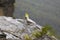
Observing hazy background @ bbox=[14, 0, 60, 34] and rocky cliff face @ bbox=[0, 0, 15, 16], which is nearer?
rocky cliff face @ bbox=[0, 0, 15, 16]

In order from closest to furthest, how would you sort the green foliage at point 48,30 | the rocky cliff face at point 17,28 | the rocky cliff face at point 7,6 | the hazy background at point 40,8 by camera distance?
the green foliage at point 48,30 < the rocky cliff face at point 17,28 < the rocky cliff face at point 7,6 < the hazy background at point 40,8

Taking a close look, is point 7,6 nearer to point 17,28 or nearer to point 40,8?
point 40,8

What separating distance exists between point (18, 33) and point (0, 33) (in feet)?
0.98

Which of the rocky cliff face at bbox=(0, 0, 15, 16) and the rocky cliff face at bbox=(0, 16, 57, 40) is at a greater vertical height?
the rocky cliff face at bbox=(0, 0, 15, 16)

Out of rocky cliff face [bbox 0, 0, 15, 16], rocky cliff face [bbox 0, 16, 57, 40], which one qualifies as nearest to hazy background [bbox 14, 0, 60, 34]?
rocky cliff face [bbox 0, 0, 15, 16]

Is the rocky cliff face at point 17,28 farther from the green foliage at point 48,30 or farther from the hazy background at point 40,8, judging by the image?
the hazy background at point 40,8

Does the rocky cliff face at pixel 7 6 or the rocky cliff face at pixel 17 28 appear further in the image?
the rocky cliff face at pixel 7 6

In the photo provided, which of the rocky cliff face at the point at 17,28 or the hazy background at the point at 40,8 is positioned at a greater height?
the hazy background at the point at 40,8

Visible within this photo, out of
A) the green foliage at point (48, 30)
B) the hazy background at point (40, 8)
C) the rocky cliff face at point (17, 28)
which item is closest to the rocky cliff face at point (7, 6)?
the hazy background at point (40, 8)

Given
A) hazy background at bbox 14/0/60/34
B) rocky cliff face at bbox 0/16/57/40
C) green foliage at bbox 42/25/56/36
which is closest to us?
green foliage at bbox 42/25/56/36

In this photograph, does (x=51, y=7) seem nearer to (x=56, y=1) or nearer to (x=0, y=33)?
(x=56, y=1)

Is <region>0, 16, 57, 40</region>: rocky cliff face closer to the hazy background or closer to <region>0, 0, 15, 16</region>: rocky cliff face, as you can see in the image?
<region>0, 0, 15, 16</region>: rocky cliff face

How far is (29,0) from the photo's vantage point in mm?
9086

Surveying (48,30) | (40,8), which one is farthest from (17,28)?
(40,8)
